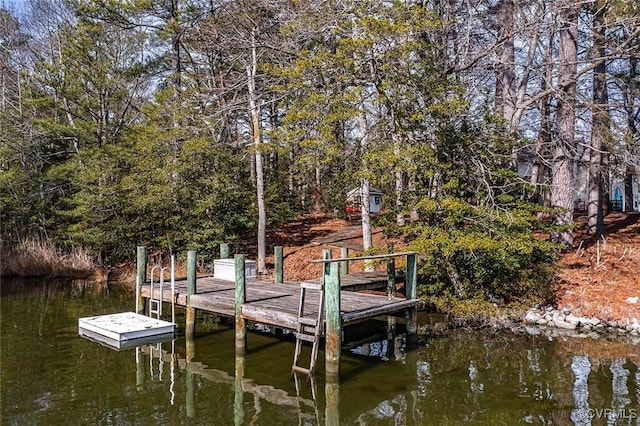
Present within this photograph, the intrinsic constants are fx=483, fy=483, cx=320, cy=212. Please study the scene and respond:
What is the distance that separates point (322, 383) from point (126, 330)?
3722 millimetres

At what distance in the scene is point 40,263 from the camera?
56.1ft

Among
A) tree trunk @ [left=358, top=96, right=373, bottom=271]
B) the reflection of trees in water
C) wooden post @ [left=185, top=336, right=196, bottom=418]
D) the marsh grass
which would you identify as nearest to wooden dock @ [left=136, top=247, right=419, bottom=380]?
wooden post @ [left=185, top=336, right=196, bottom=418]

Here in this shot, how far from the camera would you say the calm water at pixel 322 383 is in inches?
237

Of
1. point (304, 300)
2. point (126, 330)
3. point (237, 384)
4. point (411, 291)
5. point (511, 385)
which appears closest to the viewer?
point (511, 385)

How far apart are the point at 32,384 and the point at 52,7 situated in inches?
688

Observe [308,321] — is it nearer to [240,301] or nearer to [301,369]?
[301,369]

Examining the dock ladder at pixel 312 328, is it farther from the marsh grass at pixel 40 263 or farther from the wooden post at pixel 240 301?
the marsh grass at pixel 40 263

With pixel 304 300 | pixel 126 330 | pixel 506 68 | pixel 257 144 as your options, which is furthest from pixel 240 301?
pixel 506 68

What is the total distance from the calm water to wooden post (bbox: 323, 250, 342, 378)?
0.27 m

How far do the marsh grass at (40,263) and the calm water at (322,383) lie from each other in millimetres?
7486

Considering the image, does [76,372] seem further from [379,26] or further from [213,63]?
[213,63]

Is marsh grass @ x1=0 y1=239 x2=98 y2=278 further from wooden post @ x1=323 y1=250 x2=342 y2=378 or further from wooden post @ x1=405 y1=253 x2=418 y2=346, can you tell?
wooden post @ x1=323 y1=250 x2=342 y2=378

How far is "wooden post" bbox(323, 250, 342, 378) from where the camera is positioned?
22.6 ft

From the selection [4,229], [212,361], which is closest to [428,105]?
[212,361]
